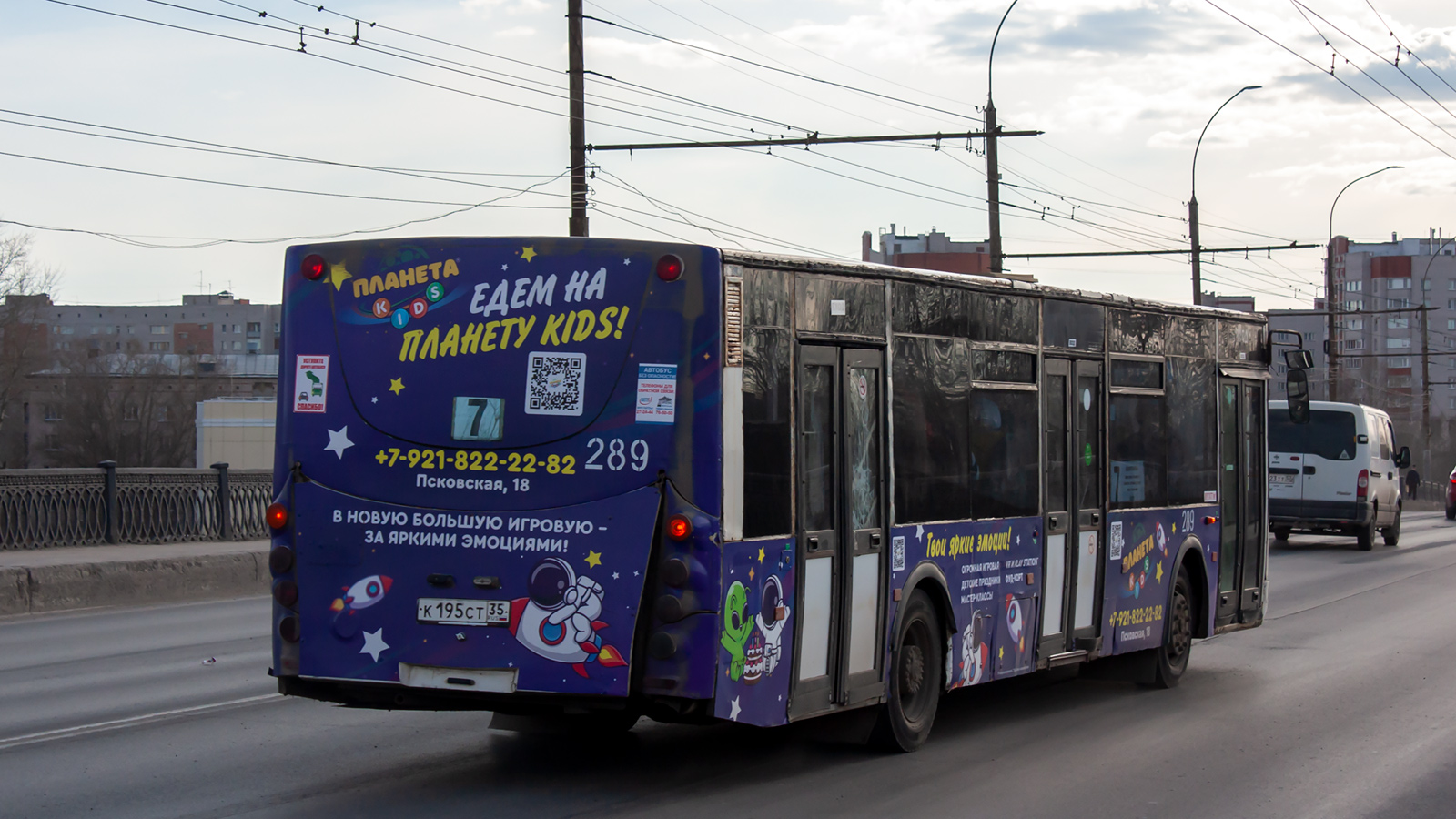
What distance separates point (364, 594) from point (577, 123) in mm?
13800

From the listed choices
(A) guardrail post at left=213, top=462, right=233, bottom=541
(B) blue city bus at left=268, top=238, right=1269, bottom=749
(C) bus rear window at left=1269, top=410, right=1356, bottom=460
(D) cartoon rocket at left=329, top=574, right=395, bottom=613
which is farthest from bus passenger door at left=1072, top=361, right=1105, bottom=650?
(C) bus rear window at left=1269, top=410, right=1356, bottom=460

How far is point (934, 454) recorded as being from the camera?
8.48 meters

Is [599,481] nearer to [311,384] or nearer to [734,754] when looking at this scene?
[311,384]

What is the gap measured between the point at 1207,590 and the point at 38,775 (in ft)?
27.0

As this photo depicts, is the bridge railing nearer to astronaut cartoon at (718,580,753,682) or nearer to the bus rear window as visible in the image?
astronaut cartoon at (718,580,753,682)

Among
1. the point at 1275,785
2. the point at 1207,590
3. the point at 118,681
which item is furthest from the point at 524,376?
the point at 1207,590

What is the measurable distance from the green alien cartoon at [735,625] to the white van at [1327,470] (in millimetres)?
21580

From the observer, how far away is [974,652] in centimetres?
881

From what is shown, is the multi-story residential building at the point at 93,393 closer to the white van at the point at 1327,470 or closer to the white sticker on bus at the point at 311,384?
the white van at the point at 1327,470

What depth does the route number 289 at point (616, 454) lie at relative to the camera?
21.9ft

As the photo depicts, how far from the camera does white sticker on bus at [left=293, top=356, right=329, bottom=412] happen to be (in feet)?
23.3

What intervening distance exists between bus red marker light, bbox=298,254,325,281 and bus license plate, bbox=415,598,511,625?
5.35 ft

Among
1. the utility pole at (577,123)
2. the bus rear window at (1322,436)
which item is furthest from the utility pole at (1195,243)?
the utility pole at (577,123)

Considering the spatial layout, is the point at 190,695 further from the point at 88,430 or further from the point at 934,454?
the point at 88,430
